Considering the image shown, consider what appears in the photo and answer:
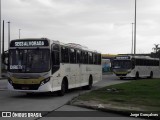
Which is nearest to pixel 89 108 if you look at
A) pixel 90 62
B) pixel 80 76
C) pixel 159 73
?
pixel 80 76

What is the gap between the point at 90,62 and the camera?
2895 cm

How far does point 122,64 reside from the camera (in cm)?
4866

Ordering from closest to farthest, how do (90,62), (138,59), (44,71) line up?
1. (44,71)
2. (90,62)
3. (138,59)

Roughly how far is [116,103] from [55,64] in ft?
17.3

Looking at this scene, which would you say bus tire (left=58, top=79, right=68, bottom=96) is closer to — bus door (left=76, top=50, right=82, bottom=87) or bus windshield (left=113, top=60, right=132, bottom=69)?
bus door (left=76, top=50, right=82, bottom=87)

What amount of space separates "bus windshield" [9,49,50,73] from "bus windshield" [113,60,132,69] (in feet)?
94.9

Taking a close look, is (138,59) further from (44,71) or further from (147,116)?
(147,116)

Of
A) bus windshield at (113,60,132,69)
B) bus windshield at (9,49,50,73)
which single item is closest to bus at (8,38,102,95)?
bus windshield at (9,49,50,73)

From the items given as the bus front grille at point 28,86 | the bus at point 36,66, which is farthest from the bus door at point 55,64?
the bus front grille at point 28,86

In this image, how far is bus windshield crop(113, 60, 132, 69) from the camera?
4844 centimetres

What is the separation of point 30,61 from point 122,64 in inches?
1155

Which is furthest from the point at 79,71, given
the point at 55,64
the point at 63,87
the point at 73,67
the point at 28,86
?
the point at 28,86

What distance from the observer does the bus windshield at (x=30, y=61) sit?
2011 centimetres

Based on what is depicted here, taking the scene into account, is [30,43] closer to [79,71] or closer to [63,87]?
[63,87]
